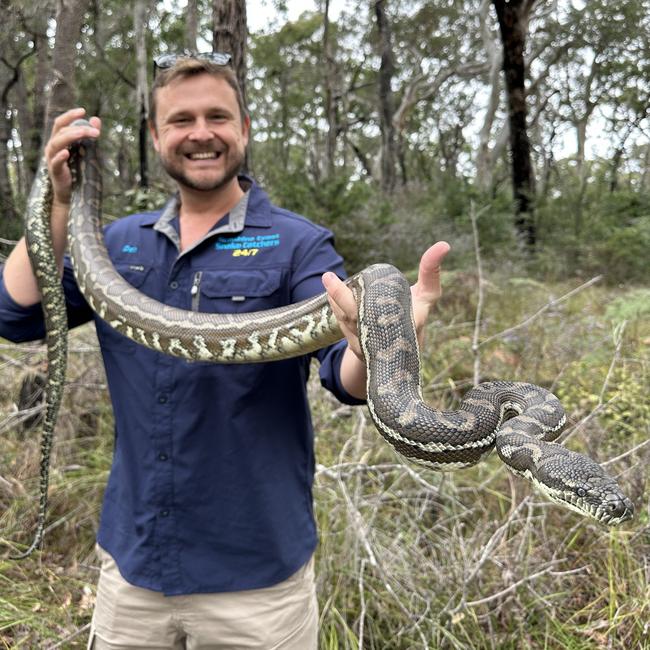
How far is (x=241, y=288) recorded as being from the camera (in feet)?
11.5

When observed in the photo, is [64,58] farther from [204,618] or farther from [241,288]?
[204,618]

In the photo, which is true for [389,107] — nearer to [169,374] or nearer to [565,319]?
[565,319]

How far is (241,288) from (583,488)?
212cm

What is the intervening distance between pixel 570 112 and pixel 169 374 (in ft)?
143

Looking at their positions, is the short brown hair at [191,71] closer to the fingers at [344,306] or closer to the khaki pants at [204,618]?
the fingers at [344,306]

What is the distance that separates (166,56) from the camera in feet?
12.5

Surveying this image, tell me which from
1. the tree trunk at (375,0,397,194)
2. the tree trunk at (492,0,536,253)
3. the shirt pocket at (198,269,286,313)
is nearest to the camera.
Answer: the shirt pocket at (198,269,286,313)

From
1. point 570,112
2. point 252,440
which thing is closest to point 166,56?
point 252,440

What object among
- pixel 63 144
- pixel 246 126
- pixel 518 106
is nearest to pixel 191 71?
pixel 246 126

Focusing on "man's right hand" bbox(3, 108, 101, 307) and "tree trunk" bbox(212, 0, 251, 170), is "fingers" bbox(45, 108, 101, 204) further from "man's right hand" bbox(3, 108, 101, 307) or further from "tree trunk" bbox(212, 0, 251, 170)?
"tree trunk" bbox(212, 0, 251, 170)

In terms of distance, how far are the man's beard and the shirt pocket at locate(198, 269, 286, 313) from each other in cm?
55

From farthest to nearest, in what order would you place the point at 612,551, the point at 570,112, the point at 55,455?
1. the point at 570,112
2. the point at 55,455
3. the point at 612,551

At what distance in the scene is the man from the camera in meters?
3.30

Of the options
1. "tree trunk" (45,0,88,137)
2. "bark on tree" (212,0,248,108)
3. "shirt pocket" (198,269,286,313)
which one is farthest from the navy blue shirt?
"bark on tree" (212,0,248,108)
